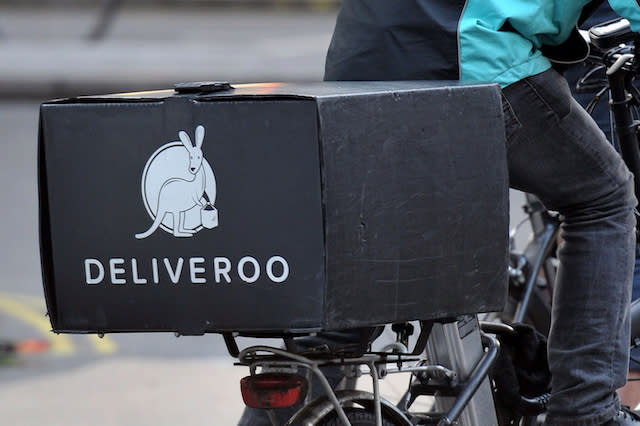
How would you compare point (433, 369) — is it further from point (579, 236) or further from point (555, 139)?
point (555, 139)

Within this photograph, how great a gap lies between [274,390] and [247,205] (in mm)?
459

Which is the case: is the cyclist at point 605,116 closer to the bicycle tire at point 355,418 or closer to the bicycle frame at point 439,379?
the bicycle frame at point 439,379

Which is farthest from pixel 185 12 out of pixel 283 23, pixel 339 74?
pixel 339 74

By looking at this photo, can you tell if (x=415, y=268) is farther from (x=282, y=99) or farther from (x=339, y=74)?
(x=339, y=74)

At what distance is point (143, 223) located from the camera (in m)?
2.16

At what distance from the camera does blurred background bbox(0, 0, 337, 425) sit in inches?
202

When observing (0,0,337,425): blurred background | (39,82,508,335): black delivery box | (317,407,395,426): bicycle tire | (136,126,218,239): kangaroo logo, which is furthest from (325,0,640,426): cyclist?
(0,0,337,425): blurred background

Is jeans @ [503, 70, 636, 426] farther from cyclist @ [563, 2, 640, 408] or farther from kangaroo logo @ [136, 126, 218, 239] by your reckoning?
kangaroo logo @ [136, 126, 218, 239]

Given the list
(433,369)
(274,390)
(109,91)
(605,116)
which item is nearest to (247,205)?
(274,390)

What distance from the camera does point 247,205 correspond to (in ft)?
7.01

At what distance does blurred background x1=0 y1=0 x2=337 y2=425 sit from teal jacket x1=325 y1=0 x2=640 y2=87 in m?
2.52

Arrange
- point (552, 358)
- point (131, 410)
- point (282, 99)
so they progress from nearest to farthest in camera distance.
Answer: point (282, 99) < point (552, 358) < point (131, 410)

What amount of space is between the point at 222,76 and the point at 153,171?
11.0 m

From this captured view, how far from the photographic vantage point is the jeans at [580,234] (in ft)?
8.68
